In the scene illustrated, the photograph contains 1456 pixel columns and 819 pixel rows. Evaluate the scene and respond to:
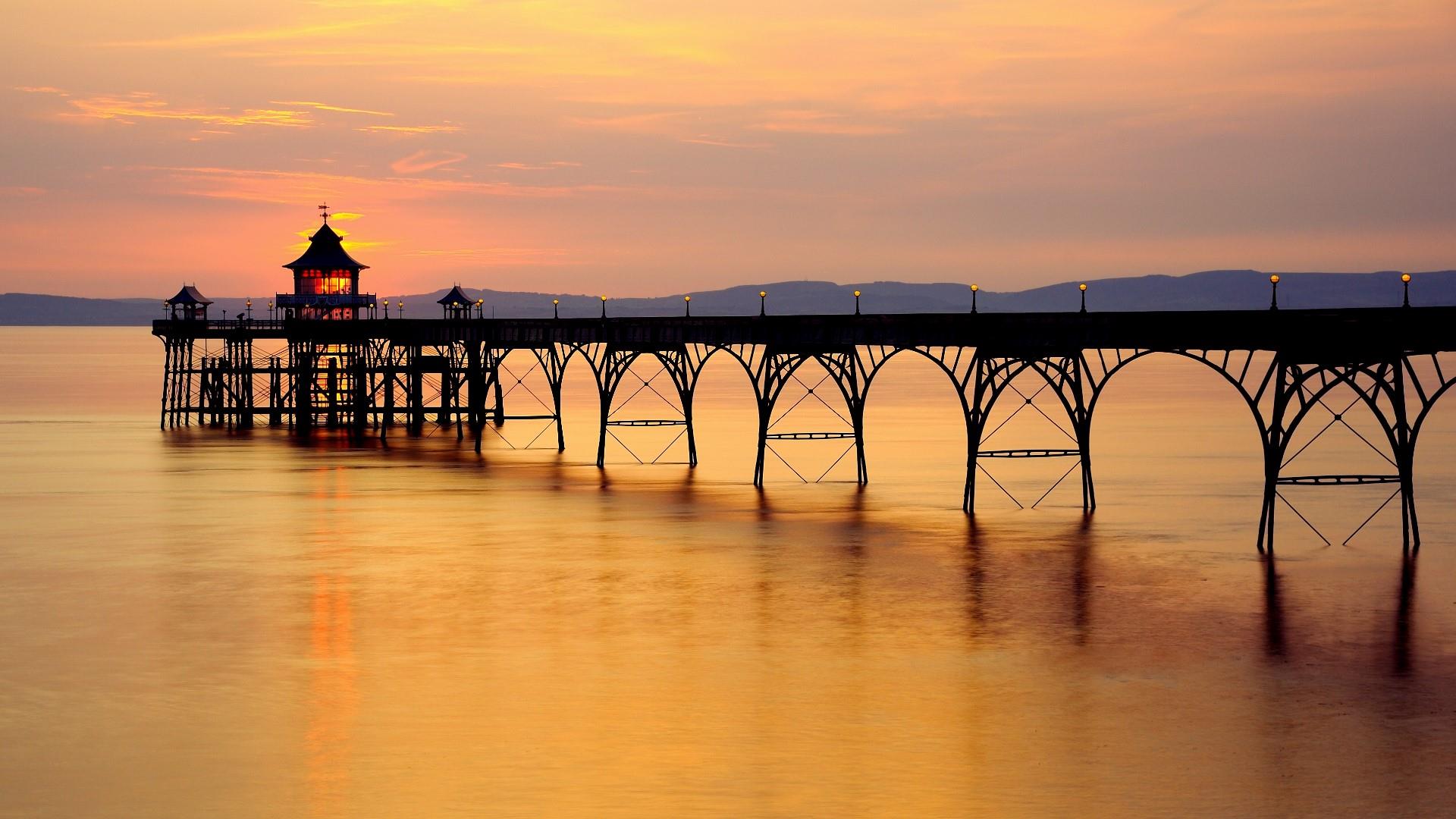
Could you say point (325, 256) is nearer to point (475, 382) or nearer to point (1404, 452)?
point (475, 382)

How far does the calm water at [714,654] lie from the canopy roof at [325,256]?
39.4m

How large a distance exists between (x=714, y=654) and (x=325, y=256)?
70.8 metres

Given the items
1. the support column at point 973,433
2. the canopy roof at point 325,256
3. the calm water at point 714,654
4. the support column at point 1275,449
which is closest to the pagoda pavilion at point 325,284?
the canopy roof at point 325,256

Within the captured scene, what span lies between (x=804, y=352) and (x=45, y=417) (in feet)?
204

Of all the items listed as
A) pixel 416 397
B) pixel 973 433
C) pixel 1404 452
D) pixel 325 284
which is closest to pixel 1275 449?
pixel 1404 452

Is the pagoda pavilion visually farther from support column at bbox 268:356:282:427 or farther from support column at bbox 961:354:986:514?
support column at bbox 961:354:986:514

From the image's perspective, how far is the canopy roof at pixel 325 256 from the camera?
91.9m

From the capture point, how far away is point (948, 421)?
92438 mm

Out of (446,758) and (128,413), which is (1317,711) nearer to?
(446,758)

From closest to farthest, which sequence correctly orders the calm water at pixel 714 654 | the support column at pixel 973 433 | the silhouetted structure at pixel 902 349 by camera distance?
1. the calm water at pixel 714 654
2. the silhouetted structure at pixel 902 349
3. the support column at pixel 973 433

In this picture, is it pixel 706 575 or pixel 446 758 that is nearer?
pixel 446 758

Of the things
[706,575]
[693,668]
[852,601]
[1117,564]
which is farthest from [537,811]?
[1117,564]

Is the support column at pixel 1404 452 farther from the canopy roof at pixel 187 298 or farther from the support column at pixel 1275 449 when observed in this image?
the canopy roof at pixel 187 298

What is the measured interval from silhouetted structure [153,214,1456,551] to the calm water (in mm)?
2928
